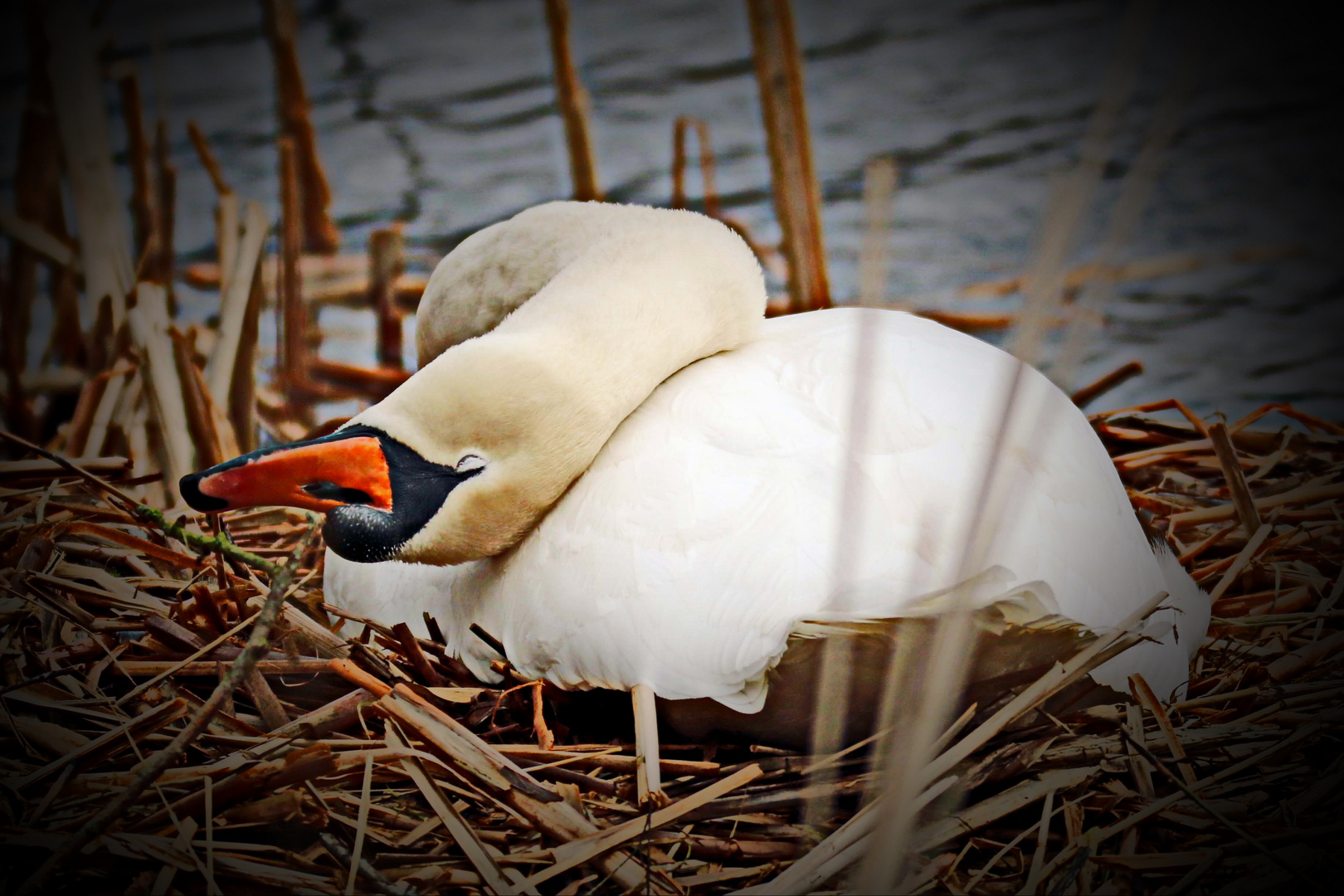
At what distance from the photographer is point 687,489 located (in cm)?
146

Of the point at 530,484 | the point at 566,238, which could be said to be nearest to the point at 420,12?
the point at 566,238

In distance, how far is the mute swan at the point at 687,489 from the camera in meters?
1.36

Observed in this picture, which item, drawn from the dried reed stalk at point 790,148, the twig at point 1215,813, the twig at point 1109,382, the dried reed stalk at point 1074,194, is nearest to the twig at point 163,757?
the dried reed stalk at point 1074,194

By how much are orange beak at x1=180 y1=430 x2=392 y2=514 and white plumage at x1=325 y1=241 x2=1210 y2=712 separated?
25cm

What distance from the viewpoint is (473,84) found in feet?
22.6

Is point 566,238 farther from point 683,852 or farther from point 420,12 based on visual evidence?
point 420,12

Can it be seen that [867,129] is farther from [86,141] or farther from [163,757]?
[163,757]

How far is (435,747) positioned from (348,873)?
21 cm

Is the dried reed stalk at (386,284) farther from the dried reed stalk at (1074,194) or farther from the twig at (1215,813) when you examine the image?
the dried reed stalk at (1074,194)

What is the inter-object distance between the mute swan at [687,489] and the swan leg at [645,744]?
1.1 inches

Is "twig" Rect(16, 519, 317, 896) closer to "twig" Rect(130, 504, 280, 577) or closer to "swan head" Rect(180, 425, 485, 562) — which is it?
"twig" Rect(130, 504, 280, 577)

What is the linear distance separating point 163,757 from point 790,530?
2.61 ft

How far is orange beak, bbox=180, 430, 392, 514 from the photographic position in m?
1.52

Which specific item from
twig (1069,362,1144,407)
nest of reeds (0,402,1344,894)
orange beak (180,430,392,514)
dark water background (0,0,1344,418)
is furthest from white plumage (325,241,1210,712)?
dark water background (0,0,1344,418)
